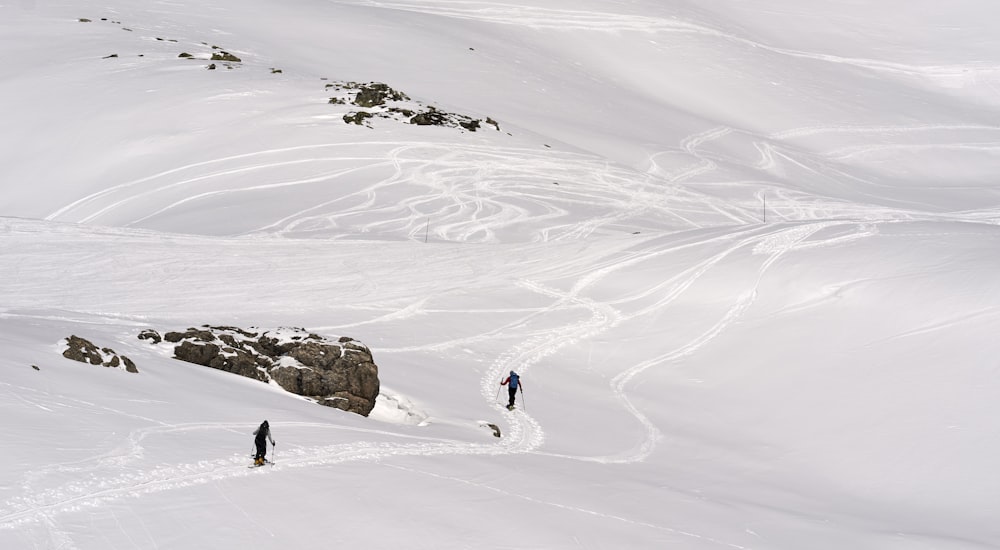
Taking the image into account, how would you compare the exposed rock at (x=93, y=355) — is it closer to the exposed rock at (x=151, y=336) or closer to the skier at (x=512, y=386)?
the exposed rock at (x=151, y=336)

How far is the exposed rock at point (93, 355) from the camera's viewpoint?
16.3 m

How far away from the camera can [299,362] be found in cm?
1861

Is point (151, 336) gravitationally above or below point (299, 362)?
below

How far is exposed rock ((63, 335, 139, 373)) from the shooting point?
1631 centimetres

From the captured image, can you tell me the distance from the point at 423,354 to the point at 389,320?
2.50m

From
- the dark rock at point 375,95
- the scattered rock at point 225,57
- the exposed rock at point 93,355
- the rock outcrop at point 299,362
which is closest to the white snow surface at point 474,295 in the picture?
the exposed rock at point 93,355

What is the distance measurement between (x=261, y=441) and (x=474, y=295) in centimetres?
1461

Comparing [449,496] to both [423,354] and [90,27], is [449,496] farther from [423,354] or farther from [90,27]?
[90,27]

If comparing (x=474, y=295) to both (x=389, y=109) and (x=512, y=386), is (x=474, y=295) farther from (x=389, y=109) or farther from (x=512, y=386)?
(x=389, y=109)

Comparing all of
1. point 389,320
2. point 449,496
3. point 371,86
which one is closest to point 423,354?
point 389,320

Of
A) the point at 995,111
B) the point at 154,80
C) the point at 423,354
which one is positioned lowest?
the point at 423,354

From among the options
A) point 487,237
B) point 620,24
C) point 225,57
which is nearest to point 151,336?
point 487,237

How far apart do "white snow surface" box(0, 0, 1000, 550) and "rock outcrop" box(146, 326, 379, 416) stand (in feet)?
1.86

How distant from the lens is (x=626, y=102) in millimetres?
56031
